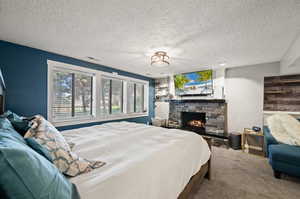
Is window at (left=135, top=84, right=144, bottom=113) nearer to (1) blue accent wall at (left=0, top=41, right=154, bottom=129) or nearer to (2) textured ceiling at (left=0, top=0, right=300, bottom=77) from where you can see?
(2) textured ceiling at (left=0, top=0, right=300, bottom=77)

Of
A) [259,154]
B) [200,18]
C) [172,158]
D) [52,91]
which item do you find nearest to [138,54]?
[200,18]

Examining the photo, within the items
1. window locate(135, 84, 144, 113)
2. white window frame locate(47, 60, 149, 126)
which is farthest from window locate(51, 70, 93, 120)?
window locate(135, 84, 144, 113)

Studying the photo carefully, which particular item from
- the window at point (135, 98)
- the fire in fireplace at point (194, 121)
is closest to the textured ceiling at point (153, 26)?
the window at point (135, 98)

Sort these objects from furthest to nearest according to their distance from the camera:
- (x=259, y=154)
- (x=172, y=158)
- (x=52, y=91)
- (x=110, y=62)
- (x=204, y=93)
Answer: (x=204, y=93) < (x=110, y=62) < (x=259, y=154) < (x=52, y=91) < (x=172, y=158)

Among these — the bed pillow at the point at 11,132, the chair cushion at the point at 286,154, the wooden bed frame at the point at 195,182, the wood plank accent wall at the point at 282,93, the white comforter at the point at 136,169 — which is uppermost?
the wood plank accent wall at the point at 282,93

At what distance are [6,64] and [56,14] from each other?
63.1 inches

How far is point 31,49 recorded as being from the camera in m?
2.51

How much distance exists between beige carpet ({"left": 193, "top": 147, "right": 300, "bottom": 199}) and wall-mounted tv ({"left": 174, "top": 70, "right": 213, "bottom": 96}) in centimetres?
227

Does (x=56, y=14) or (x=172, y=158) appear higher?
(x=56, y=14)

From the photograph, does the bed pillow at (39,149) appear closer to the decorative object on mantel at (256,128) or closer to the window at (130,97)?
the window at (130,97)

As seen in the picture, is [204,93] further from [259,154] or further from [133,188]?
[133,188]

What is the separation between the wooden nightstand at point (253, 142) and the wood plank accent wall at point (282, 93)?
0.79 m

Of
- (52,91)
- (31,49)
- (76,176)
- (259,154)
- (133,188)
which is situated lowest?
(259,154)

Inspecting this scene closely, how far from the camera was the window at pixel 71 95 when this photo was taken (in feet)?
9.72
